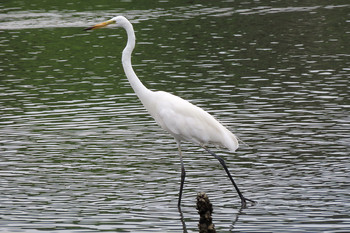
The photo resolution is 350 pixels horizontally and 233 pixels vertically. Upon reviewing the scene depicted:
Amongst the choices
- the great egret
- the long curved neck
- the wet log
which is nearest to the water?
the great egret

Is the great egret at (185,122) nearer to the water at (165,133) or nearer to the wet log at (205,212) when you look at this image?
the water at (165,133)

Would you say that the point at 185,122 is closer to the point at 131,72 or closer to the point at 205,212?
the point at 131,72

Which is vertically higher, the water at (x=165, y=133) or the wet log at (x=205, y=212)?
the wet log at (x=205, y=212)

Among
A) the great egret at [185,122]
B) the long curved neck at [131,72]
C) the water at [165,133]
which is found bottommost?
the water at [165,133]

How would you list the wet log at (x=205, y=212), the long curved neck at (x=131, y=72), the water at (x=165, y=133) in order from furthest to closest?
the long curved neck at (x=131, y=72) < the water at (x=165, y=133) < the wet log at (x=205, y=212)

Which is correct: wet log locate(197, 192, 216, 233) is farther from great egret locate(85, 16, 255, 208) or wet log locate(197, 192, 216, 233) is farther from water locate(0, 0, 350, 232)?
great egret locate(85, 16, 255, 208)

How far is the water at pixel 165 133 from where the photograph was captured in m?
11.0

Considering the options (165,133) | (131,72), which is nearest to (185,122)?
(131,72)

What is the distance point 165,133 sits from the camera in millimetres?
15633

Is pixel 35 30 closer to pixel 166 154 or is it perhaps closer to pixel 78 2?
pixel 78 2

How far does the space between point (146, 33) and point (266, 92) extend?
34.6ft

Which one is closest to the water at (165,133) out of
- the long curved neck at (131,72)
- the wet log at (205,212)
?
the long curved neck at (131,72)

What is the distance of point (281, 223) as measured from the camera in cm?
1018

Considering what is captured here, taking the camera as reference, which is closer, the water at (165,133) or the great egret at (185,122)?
the water at (165,133)
